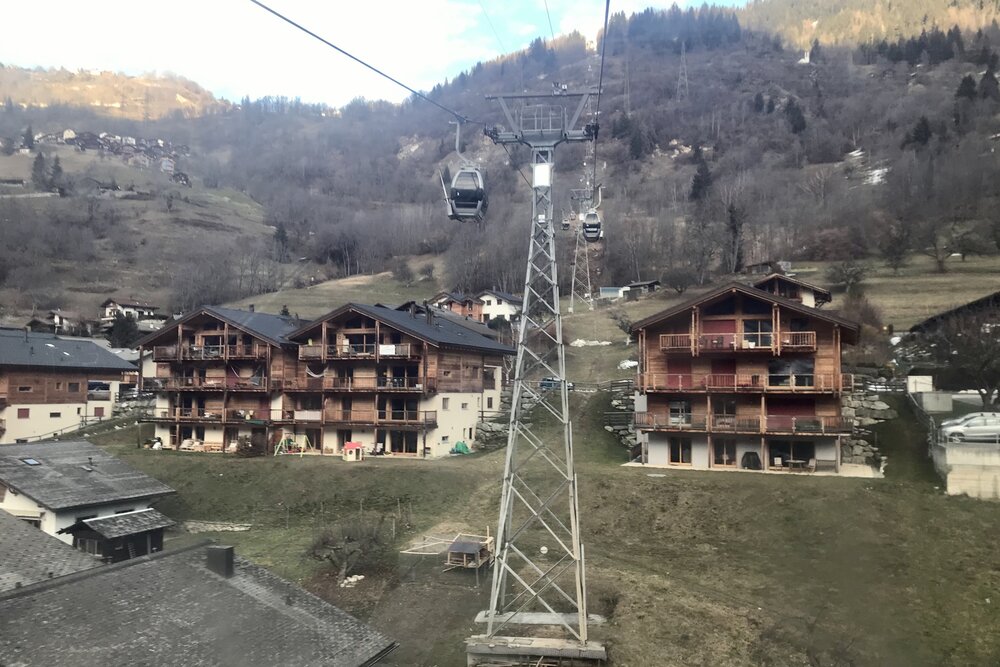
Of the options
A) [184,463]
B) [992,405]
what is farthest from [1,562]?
[992,405]

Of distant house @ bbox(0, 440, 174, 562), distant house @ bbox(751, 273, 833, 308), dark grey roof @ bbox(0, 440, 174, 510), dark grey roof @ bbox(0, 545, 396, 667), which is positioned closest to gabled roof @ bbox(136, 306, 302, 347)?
→ dark grey roof @ bbox(0, 440, 174, 510)

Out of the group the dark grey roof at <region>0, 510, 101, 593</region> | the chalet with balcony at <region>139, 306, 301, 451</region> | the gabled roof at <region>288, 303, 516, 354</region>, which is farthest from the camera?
the chalet with balcony at <region>139, 306, 301, 451</region>

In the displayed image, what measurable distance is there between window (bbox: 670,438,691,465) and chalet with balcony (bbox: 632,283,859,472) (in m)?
0.05

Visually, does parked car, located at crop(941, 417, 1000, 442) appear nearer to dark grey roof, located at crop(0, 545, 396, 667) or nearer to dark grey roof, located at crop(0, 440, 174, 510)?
dark grey roof, located at crop(0, 545, 396, 667)

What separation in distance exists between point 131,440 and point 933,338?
5571 centimetres

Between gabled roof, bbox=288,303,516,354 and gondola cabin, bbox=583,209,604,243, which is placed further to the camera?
gabled roof, bbox=288,303,516,354

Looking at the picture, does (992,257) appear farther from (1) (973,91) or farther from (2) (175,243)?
(2) (175,243)

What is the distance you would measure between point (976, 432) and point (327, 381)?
118 feet

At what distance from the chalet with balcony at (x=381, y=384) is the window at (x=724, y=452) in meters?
16.6

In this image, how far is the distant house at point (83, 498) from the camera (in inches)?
1088

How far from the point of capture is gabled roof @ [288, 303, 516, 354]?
43812 mm

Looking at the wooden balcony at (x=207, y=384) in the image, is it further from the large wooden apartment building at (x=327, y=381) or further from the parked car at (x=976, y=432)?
the parked car at (x=976, y=432)

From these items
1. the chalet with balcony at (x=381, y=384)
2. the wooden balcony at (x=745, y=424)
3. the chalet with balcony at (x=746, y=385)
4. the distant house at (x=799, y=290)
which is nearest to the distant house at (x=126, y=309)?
the chalet with balcony at (x=381, y=384)

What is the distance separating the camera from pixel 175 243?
14925cm
